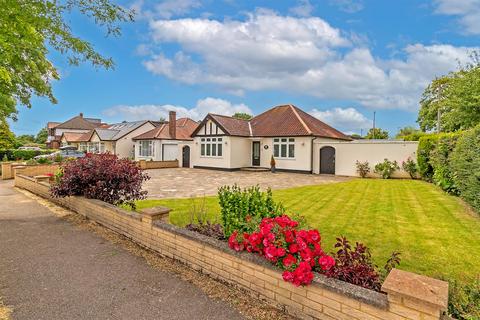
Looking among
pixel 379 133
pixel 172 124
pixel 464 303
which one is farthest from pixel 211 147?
pixel 379 133

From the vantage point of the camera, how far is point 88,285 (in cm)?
371

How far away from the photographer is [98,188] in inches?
271

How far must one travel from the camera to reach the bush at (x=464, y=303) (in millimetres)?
2455

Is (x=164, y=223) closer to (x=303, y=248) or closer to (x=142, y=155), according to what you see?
(x=303, y=248)

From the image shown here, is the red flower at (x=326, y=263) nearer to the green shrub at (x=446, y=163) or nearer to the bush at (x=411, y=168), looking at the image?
the green shrub at (x=446, y=163)

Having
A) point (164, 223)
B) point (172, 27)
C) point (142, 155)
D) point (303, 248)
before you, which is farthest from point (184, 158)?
point (303, 248)

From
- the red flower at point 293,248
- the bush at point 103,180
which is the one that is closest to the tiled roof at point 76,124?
the bush at point 103,180

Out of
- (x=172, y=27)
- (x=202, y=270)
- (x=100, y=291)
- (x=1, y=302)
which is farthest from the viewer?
(x=172, y=27)

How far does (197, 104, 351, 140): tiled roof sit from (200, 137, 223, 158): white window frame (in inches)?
56.5

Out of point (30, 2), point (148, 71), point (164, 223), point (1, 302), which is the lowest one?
point (1, 302)

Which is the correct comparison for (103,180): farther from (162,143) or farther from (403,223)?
(162,143)

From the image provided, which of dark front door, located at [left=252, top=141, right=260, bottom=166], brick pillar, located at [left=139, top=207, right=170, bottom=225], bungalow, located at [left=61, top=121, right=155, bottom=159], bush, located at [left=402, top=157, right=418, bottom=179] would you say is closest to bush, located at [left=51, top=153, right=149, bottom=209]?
brick pillar, located at [left=139, top=207, right=170, bottom=225]

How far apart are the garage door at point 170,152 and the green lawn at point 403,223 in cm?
2039

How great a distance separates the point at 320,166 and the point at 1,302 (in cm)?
1895
